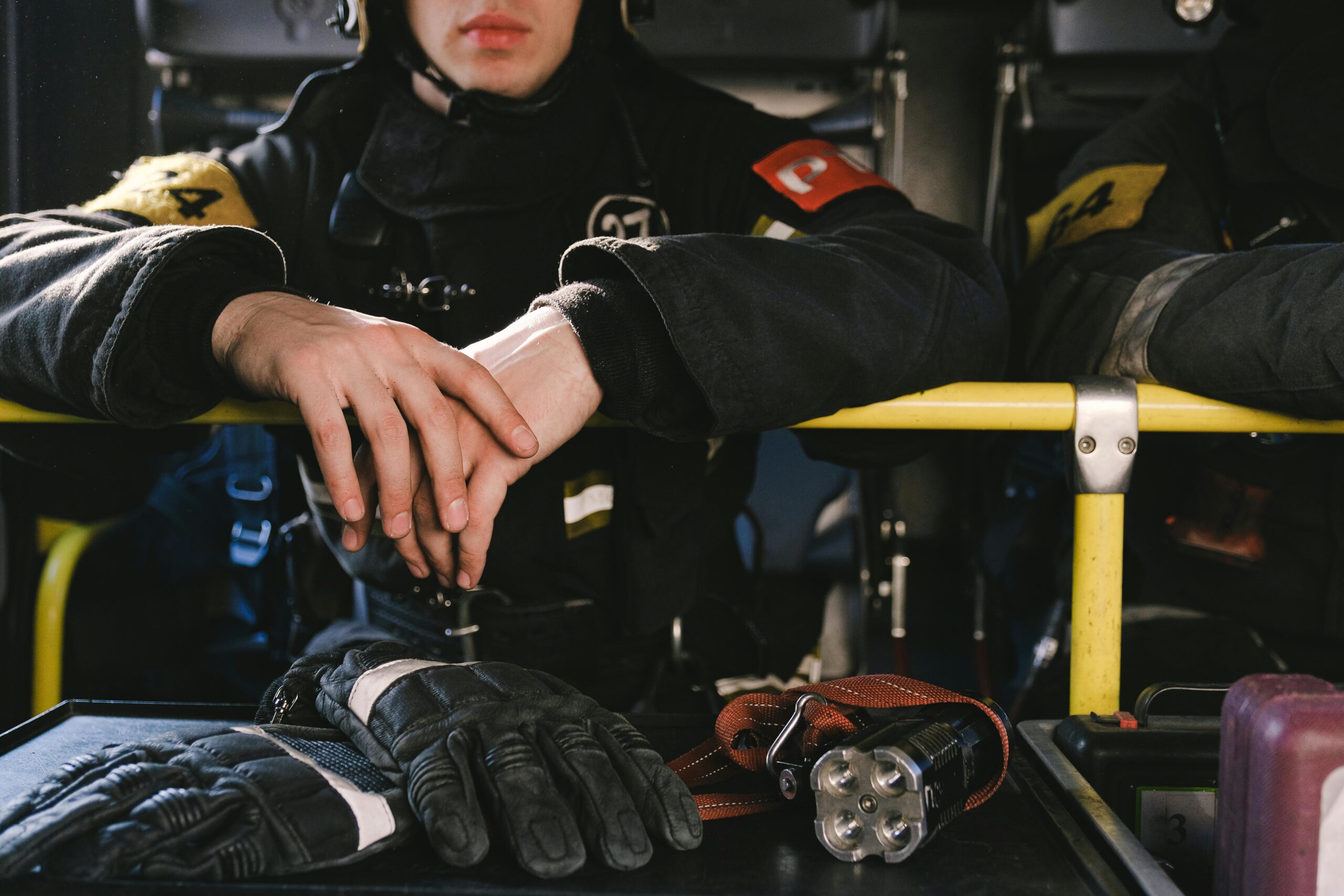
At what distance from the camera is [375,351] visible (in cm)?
68

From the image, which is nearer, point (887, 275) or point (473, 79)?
point (887, 275)

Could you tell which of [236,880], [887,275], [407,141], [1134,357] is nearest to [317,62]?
[407,141]

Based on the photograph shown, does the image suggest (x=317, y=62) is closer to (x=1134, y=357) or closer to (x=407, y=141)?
(x=407, y=141)

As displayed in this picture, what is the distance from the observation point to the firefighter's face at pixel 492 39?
3.91 feet

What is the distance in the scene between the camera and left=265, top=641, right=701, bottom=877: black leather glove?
1.81 ft

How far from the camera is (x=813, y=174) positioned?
1.17 m

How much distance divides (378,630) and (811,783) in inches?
35.0

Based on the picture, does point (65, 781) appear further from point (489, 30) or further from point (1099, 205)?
point (1099, 205)

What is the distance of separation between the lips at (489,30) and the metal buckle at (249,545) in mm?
907

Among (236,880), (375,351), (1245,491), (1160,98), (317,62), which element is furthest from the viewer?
(317,62)

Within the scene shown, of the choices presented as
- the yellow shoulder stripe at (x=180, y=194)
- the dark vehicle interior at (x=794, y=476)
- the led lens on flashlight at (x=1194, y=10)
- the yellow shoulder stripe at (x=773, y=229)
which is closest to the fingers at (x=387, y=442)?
the yellow shoulder stripe at (x=180, y=194)

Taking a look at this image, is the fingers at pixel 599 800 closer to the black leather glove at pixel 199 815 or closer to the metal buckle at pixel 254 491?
the black leather glove at pixel 199 815

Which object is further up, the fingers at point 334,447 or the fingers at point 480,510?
the fingers at point 334,447

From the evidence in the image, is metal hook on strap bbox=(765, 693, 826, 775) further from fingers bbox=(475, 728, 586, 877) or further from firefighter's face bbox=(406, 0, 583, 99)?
firefighter's face bbox=(406, 0, 583, 99)
